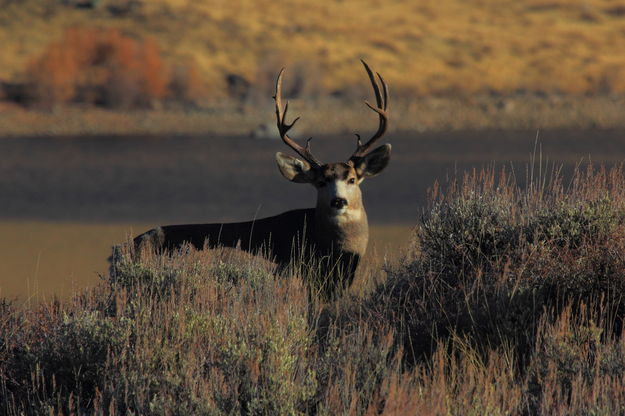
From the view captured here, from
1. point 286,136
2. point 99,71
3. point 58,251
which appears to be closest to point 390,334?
point 286,136

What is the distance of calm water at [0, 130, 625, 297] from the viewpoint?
57.4 feet

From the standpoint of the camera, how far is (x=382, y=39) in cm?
6544

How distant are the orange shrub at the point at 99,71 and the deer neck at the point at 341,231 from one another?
37.7 metres

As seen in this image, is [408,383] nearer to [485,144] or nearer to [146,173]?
[146,173]

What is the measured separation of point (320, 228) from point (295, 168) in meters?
0.58

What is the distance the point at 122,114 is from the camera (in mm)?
45969

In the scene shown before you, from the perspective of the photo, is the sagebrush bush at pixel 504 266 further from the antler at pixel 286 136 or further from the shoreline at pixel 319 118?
the shoreline at pixel 319 118

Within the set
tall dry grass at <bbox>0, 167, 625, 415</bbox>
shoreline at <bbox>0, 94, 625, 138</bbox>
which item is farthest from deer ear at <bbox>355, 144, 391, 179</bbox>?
shoreline at <bbox>0, 94, 625, 138</bbox>

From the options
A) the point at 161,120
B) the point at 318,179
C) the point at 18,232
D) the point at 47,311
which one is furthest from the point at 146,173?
the point at 47,311

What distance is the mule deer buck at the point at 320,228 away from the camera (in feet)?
31.6

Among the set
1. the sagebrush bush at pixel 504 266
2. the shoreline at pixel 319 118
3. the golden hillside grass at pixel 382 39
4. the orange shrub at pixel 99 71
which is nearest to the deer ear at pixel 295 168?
the sagebrush bush at pixel 504 266

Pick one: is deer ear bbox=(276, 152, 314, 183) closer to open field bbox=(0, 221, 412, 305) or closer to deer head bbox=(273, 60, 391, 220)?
deer head bbox=(273, 60, 391, 220)

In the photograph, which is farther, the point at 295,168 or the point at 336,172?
the point at 295,168

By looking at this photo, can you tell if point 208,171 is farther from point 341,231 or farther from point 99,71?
point 341,231
